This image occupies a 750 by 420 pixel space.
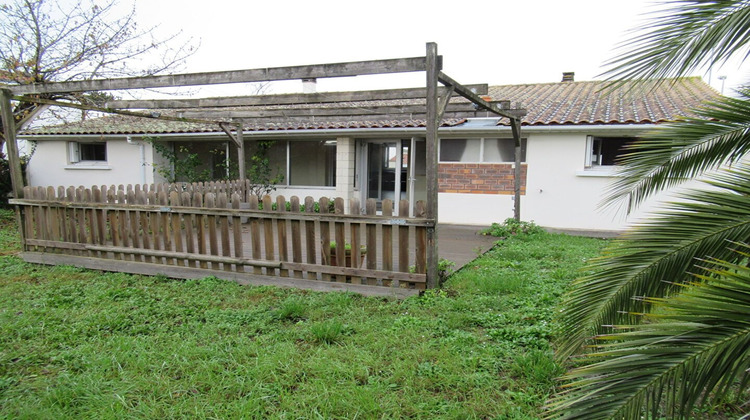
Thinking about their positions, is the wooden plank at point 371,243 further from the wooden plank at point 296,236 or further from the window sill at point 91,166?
the window sill at point 91,166

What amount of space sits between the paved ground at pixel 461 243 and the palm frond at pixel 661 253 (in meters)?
3.73

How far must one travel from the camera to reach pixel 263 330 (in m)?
3.60

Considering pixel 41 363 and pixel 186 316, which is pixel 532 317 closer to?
pixel 186 316

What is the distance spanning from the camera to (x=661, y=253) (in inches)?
71.8

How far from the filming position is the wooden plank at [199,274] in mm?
4621

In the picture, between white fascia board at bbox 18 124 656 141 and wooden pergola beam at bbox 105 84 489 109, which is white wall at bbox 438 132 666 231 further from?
wooden pergola beam at bbox 105 84 489 109

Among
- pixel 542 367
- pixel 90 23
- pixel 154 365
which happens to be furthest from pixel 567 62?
pixel 154 365

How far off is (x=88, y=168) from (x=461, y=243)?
535 inches

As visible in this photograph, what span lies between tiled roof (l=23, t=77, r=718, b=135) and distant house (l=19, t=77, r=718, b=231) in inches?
1.4

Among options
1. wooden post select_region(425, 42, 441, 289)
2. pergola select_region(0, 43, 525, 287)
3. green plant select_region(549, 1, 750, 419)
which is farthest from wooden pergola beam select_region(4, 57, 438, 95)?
green plant select_region(549, 1, 750, 419)

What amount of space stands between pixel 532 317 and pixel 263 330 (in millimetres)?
2313

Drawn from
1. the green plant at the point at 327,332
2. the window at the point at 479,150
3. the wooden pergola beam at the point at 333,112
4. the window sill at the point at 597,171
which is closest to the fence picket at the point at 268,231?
the green plant at the point at 327,332

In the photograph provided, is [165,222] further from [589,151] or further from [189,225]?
[589,151]

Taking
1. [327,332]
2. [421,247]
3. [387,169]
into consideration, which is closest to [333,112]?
[421,247]
